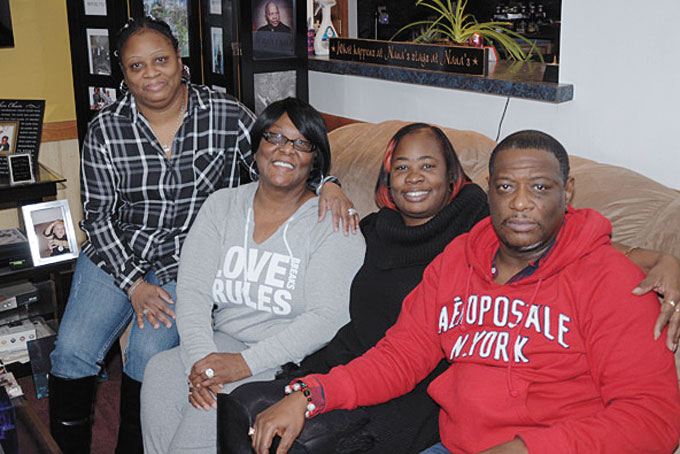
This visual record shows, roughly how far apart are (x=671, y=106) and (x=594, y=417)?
980 mm

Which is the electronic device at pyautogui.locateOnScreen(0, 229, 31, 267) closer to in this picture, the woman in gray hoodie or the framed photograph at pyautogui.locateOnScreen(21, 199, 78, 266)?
the framed photograph at pyautogui.locateOnScreen(21, 199, 78, 266)

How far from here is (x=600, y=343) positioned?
124 centimetres

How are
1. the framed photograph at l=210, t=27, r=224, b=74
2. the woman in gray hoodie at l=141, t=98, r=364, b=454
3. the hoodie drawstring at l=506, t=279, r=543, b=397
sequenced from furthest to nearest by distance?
the framed photograph at l=210, t=27, r=224, b=74 → the woman in gray hoodie at l=141, t=98, r=364, b=454 → the hoodie drawstring at l=506, t=279, r=543, b=397

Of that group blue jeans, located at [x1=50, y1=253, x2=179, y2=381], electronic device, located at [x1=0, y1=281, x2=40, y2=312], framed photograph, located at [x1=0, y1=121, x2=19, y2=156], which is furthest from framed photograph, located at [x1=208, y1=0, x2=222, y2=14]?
blue jeans, located at [x1=50, y1=253, x2=179, y2=381]

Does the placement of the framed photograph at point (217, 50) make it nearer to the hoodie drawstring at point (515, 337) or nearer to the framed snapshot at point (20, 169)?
the framed snapshot at point (20, 169)

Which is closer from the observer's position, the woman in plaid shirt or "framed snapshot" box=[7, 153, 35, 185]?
the woman in plaid shirt

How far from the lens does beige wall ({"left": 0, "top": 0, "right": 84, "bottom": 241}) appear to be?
3.26 metres

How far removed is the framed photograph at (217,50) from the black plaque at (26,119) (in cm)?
78

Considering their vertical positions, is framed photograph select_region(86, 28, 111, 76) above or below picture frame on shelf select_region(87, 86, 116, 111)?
above

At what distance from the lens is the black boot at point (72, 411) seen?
2.06 metres

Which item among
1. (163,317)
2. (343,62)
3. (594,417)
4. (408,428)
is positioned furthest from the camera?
(343,62)

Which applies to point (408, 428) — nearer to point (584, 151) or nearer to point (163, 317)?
point (163, 317)

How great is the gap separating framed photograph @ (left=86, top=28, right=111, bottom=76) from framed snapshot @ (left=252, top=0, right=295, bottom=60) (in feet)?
2.23

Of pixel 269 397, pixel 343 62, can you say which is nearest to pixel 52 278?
pixel 343 62
